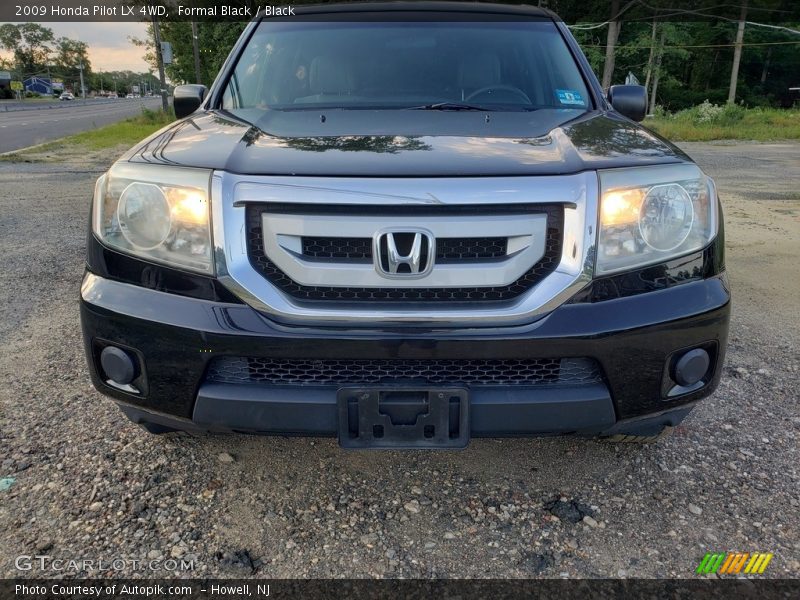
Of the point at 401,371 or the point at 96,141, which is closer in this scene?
the point at 401,371

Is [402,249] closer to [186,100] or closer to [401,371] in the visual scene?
[401,371]

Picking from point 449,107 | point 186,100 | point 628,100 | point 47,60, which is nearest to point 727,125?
point 628,100

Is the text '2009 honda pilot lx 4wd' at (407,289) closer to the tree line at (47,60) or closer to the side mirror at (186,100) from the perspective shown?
the side mirror at (186,100)

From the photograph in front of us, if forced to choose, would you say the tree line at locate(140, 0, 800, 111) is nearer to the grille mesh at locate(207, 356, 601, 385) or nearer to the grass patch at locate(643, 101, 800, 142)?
the grass patch at locate(643, 101, 800, 142)

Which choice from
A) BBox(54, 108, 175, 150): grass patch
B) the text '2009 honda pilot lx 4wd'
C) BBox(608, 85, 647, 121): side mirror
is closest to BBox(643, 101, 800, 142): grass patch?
BBox(54, 108, 175, 150): grass patch

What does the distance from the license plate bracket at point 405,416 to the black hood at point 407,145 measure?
0.59m

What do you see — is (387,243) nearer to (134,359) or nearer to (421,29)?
(134,359)

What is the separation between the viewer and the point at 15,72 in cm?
10475

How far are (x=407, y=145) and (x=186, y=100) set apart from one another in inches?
65.2

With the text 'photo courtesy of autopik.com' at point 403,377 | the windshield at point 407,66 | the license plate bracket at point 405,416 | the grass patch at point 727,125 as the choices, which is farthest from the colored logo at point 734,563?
the grass patch at point 727,125

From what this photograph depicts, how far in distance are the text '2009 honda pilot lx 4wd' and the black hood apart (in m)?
0.01

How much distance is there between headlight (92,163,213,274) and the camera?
172 cm

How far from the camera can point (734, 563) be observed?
1805mm

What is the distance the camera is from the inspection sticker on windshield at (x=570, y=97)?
2.68 meters
